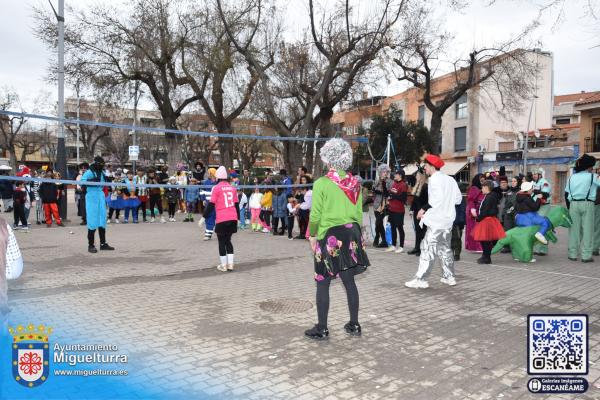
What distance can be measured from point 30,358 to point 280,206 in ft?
35.2

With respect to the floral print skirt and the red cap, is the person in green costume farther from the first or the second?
the floral print skirt

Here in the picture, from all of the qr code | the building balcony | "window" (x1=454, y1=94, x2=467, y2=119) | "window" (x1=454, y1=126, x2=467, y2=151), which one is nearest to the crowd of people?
the qr code

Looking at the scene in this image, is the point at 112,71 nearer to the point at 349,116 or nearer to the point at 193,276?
the point at 193,276

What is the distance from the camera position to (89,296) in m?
6.31

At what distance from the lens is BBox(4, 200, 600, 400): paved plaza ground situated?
3.71 metres

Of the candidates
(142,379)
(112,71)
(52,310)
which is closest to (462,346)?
(142,379)

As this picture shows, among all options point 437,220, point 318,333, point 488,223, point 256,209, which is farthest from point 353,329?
point 256,209

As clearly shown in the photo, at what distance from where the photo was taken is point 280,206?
→ 46.0ft

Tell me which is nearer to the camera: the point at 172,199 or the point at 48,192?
the point at 48,192

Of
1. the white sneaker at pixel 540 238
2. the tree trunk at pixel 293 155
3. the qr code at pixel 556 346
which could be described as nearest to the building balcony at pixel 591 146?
the tree trunk at pixel 293 155

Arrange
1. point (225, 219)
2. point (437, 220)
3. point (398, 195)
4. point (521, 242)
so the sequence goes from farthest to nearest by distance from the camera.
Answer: point (398, 195)
point (521, 242)
point (225, 219)
point (437, 220)

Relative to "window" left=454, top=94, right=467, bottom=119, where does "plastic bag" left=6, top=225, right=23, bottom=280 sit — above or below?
below

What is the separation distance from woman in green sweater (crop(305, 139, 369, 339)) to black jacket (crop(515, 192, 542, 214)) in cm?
646

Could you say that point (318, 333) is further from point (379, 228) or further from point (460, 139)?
point (460, 139)
